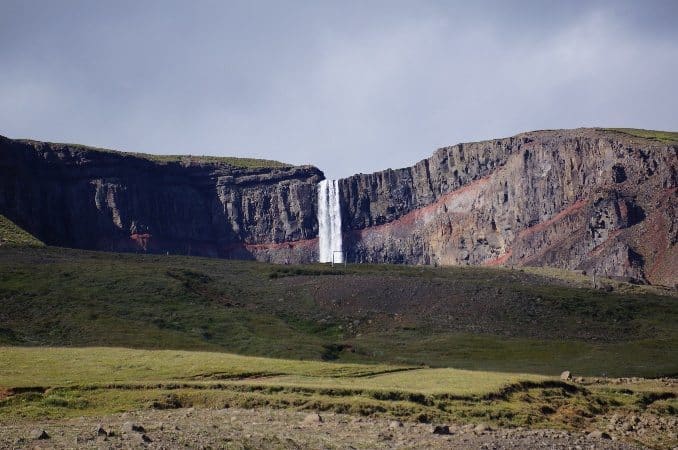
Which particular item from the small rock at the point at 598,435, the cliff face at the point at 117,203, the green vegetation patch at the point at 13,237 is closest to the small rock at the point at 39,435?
the small rock at the point at 598,435

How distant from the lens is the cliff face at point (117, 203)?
169 m

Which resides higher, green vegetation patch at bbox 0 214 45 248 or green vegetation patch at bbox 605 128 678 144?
green vegetation patch at bbox 605 128 678 144

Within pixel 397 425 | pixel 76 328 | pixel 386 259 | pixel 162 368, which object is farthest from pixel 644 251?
pixel 397 425

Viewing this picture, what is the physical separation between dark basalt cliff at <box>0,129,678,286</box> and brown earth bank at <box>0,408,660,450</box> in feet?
336

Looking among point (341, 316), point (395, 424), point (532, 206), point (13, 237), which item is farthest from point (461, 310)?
point (532, 206)

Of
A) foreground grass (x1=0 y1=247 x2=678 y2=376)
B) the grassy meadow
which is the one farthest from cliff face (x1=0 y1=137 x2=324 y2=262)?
foreground grass (x1=0 y1=247 x2=678 y2=376)

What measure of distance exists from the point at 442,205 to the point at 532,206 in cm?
2231

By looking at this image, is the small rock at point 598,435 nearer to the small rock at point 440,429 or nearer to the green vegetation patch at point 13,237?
the small rock at point 440,429

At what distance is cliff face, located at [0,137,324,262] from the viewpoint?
169375mm

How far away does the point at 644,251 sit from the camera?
14462 centimetres

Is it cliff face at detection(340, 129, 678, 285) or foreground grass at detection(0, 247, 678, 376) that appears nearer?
foreground grass at detection(0, 247, 678, 376)

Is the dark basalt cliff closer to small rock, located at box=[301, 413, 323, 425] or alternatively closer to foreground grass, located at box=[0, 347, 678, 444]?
foreground grass, located at box=[0, 347, 678, 444]

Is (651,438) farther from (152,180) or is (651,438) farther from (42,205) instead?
(152,180)

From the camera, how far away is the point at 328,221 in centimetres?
19862
